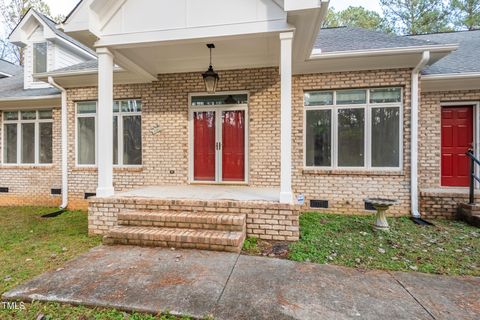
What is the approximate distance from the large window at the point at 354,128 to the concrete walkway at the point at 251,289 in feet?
9.88

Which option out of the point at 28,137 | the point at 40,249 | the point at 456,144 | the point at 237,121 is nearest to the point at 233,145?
the point at 237,121

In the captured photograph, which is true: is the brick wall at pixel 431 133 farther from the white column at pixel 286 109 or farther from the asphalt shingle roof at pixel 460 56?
the white column at pixel 286 109

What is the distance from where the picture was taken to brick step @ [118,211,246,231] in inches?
141

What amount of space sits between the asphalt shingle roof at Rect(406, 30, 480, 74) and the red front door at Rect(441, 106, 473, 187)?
34.0 inches

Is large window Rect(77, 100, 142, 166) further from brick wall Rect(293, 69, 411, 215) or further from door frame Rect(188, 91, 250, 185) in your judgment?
brick wall Rect(293, 69, 411, 215)

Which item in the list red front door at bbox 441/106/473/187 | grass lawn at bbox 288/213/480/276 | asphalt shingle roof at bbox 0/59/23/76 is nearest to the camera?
grass lawn at bbox 288/213/480/276

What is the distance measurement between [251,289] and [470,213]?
4.80 m

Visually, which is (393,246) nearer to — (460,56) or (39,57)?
(460,56)

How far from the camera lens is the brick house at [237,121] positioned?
12.5 ft

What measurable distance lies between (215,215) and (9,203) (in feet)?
23.4

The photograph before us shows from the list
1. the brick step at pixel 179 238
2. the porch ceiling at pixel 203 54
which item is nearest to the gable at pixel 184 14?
the porch ceiling at pixel 203 54

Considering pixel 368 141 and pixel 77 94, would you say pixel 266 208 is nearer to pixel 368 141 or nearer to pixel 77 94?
pixel 368 141

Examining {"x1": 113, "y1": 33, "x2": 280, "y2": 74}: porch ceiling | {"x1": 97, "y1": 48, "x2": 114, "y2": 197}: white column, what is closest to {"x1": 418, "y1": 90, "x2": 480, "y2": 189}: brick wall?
{"x1": 113, "y1": 33, "x2": 280, "y2": 74}: porch ceiling

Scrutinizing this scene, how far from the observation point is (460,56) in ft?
19.5
